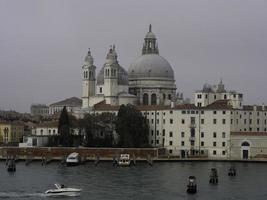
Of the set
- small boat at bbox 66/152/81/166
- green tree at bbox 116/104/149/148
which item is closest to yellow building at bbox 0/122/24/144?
green tree at bbox 116/104/149/148

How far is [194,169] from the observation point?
43000mm

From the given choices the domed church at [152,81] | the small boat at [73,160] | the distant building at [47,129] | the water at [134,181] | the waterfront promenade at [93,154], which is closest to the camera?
the water at [134,181]

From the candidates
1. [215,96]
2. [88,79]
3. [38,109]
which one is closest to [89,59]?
[88,79]

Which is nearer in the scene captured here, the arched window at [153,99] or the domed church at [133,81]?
the domed church at [133,81]

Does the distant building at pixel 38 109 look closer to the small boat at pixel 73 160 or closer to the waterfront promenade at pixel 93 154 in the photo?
the waterfront promenade at pixel 93 154

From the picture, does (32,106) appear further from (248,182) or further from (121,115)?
(248,182)

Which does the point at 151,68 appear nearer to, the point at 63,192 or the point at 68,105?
the point at 68,105

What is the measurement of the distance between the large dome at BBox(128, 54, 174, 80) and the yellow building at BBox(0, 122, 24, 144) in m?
10.6

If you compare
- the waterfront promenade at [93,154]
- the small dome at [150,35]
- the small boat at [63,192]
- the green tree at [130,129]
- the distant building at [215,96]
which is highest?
the small dome at [150,35]

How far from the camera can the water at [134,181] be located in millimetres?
Answer: 30219

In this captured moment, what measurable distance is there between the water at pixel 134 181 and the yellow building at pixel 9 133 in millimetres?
18187

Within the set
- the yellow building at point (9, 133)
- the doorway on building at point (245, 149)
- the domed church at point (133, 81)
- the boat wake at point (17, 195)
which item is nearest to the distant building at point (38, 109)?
the yellow building at point (9, 133)

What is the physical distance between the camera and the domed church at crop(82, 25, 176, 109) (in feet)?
199

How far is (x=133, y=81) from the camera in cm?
6397
